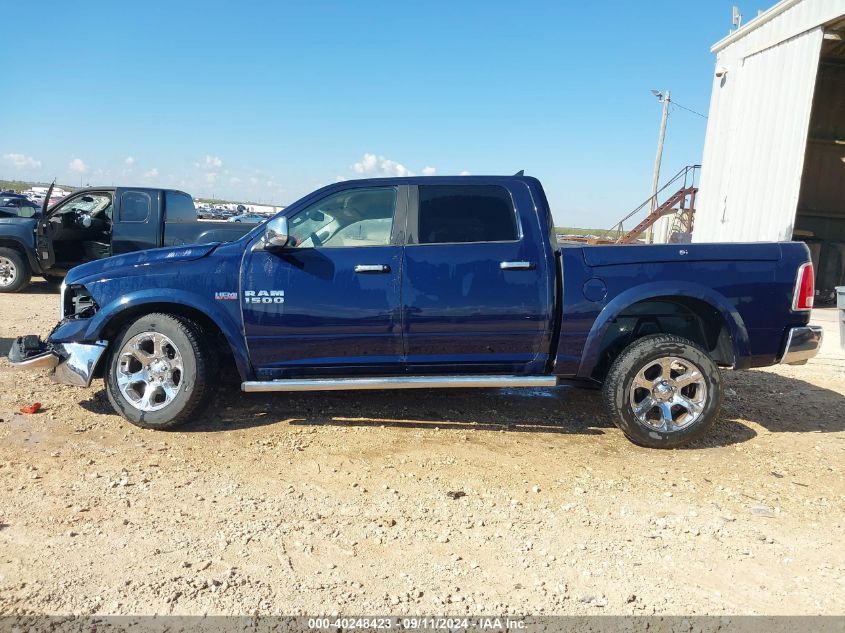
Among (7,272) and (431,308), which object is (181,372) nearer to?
(431,308)

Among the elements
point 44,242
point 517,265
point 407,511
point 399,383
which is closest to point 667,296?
point 517,265

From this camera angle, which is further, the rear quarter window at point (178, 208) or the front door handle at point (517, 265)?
the rear quarter window at point (178, 208)

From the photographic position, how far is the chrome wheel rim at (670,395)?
167 inches

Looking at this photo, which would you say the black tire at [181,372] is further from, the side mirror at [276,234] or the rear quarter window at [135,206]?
the rear quarter window at [135,206]

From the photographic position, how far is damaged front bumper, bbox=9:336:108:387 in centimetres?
437

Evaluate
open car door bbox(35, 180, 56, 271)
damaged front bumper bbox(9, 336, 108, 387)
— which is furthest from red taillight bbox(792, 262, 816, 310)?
open car door bbox(35, 180, 56, 271)

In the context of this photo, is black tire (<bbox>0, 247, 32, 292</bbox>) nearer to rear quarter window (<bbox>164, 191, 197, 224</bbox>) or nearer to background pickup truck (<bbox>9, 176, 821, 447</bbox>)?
rear quarter window (<bbox>164, 191, 197, 224</bbox>)

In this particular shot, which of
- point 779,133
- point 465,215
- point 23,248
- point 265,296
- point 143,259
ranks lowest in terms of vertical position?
point 23,248

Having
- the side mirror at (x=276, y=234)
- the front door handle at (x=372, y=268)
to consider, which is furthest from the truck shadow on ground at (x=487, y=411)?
the side mirror at (x=276, y=234)

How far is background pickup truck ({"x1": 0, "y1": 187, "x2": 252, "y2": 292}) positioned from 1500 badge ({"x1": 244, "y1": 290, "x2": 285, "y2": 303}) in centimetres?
525

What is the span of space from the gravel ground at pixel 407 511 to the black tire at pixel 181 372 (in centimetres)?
15

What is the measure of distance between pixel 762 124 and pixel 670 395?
1060 cm

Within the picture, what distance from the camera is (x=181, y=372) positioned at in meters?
4.31

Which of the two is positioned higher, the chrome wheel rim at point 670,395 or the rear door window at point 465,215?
the rear door window at point 465,215
